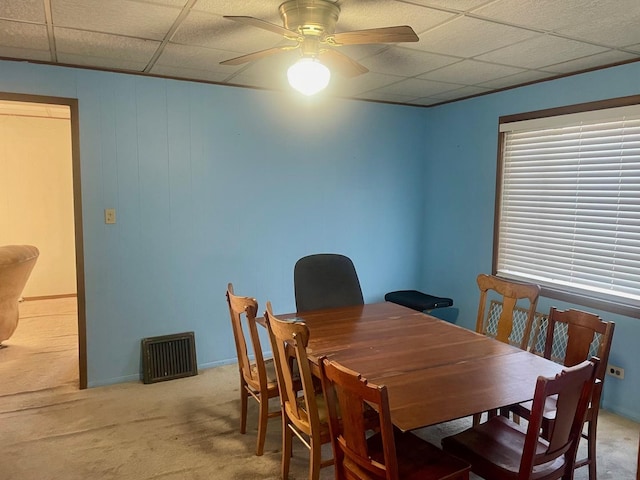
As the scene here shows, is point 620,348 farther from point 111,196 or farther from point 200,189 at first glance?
point 111,196

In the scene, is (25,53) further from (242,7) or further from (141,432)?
(141,432)

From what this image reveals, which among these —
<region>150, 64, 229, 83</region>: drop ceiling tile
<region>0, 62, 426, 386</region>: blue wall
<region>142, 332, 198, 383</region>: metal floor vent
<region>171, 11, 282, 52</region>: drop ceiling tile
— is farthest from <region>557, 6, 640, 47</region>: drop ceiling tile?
<region>142, 332, 198, 383</region>: metal floor vent

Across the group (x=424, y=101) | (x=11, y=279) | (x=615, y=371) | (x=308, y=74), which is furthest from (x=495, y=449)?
(x=11, y=279)

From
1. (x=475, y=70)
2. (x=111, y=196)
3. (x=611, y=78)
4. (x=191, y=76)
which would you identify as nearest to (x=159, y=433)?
(x=111, y=196)

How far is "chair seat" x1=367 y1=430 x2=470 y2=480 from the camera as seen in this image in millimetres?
1726

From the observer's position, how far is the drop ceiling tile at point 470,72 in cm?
311

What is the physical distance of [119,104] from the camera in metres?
3.36

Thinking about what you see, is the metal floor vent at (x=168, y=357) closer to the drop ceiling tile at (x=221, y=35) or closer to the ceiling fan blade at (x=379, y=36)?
the drop ceiling tile at (x=221, y=35)

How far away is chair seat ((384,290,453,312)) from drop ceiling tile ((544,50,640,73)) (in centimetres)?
203

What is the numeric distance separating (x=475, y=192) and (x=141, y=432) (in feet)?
10.6

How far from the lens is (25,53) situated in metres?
2.92

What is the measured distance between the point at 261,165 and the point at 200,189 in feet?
1.82

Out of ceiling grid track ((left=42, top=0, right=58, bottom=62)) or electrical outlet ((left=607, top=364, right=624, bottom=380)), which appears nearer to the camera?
ceiling grid track ((left=42, top=0, right=58, bottom=62))

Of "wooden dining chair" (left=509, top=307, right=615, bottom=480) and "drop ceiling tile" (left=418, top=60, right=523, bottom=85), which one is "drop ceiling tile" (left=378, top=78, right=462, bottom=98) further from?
"wooden dining chair" (left=509, top=307, right=615, bottom=480)
